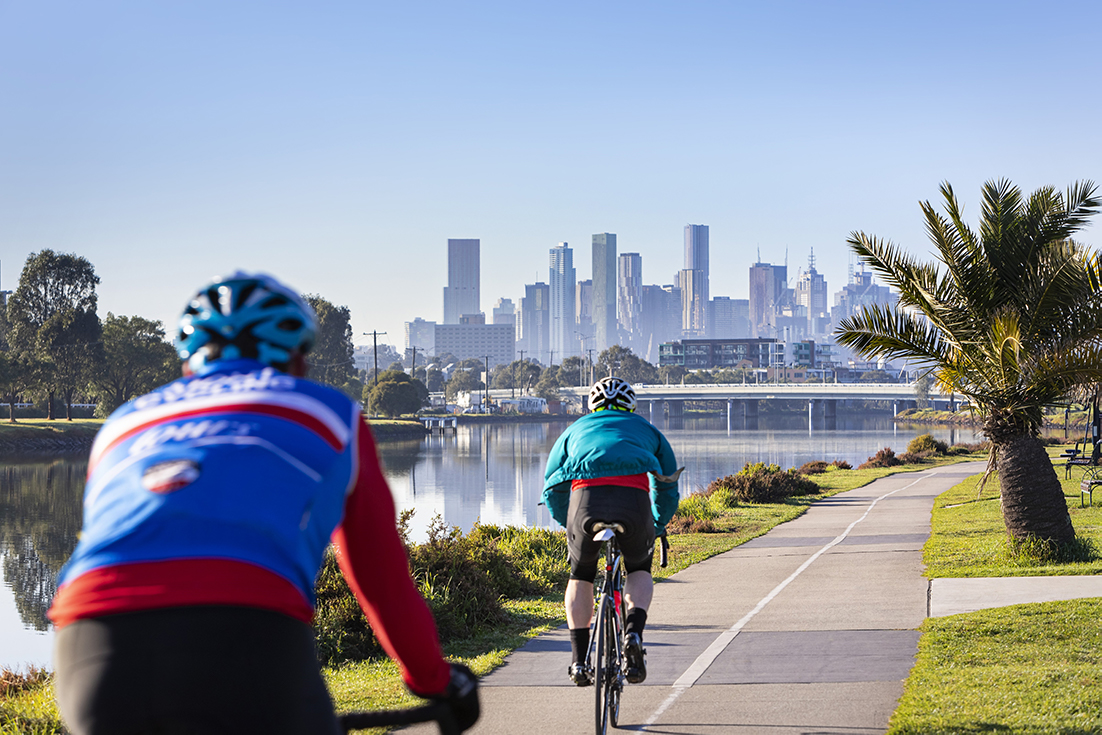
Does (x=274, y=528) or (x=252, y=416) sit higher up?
(x=252, y=416)

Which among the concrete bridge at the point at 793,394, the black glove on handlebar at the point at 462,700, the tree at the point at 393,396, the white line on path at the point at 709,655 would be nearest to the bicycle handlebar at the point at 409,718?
the black glove on handlebar at the point at 462,700

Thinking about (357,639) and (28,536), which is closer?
(357,639)

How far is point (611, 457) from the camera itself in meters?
6.40

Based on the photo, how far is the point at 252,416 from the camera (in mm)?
2322

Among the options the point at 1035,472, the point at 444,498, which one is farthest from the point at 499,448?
the point at 1035,472

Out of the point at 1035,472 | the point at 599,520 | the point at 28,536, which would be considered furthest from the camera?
the point at 28,536

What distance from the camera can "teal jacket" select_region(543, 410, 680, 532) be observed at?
6.43 metres

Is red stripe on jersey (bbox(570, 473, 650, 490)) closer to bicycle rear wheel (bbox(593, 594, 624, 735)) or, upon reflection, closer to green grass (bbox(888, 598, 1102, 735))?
bicycle rear wheel (bbox(593, 594, 624, 735))

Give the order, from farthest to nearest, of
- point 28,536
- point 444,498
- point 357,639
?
1. point 444,498
2. point 28,536
3. point 357,639

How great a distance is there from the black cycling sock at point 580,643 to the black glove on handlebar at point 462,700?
389 centimetres

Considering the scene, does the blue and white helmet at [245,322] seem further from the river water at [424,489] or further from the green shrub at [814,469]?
the green shrub at [814,469]

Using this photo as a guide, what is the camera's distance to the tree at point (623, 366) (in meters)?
173

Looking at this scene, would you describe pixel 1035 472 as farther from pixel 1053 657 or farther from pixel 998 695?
pixel 998 695

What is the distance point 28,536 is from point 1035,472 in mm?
24392
